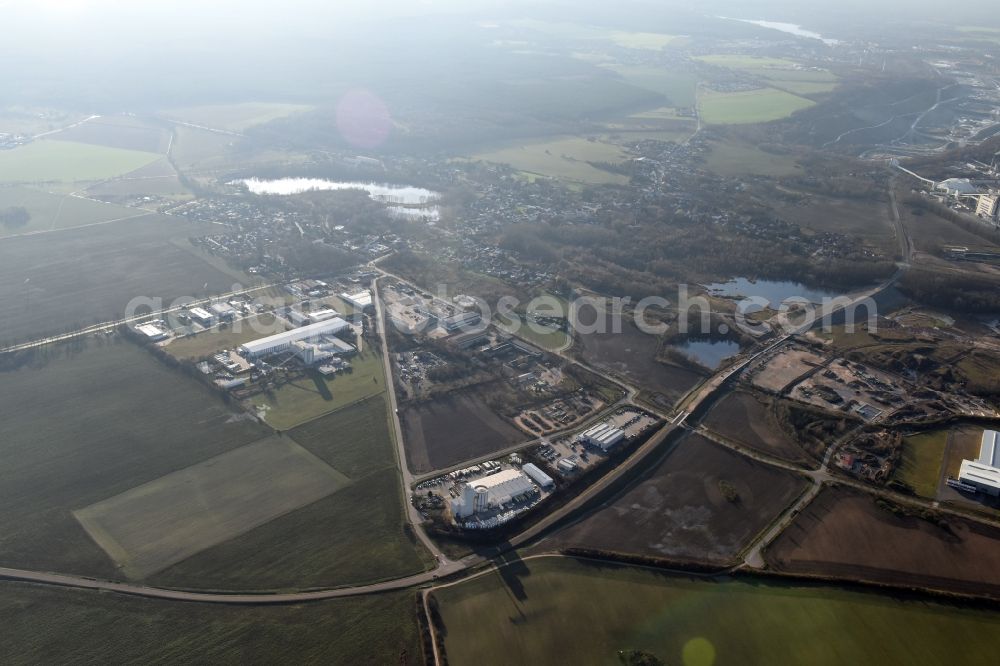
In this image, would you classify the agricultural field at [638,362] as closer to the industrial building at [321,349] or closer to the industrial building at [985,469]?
the industrial building at [985,469]

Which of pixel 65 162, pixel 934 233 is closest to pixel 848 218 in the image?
pixel 934 233

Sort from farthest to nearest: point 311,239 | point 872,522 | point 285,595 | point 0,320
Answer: point 311,239 → point 0,320 → point 872,522 → point 285,595

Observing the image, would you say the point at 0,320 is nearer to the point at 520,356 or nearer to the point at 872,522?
the point at 520,356

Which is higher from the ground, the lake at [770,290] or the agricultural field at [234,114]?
the agricultural field at [234,114]

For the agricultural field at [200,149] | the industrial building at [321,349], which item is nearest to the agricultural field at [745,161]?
the industrial building at [321,349]

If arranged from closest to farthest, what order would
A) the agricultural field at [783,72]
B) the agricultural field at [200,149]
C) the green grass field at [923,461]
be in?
the green grass field at [923,461] < the agricultural field at [200,149] < the agricultural field at [783,72]

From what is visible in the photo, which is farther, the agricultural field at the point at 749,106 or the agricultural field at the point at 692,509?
the agricultural field at the point at 749,106

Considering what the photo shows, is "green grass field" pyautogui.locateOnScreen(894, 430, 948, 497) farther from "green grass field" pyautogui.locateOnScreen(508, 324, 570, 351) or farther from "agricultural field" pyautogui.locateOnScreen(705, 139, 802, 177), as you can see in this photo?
"agricultural field" pyautogui.locateOnScreen(705, 139, 802, 177)

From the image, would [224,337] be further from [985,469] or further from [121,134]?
[121,134]

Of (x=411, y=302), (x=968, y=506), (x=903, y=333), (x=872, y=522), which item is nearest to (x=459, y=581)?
(x=872, y=522)
